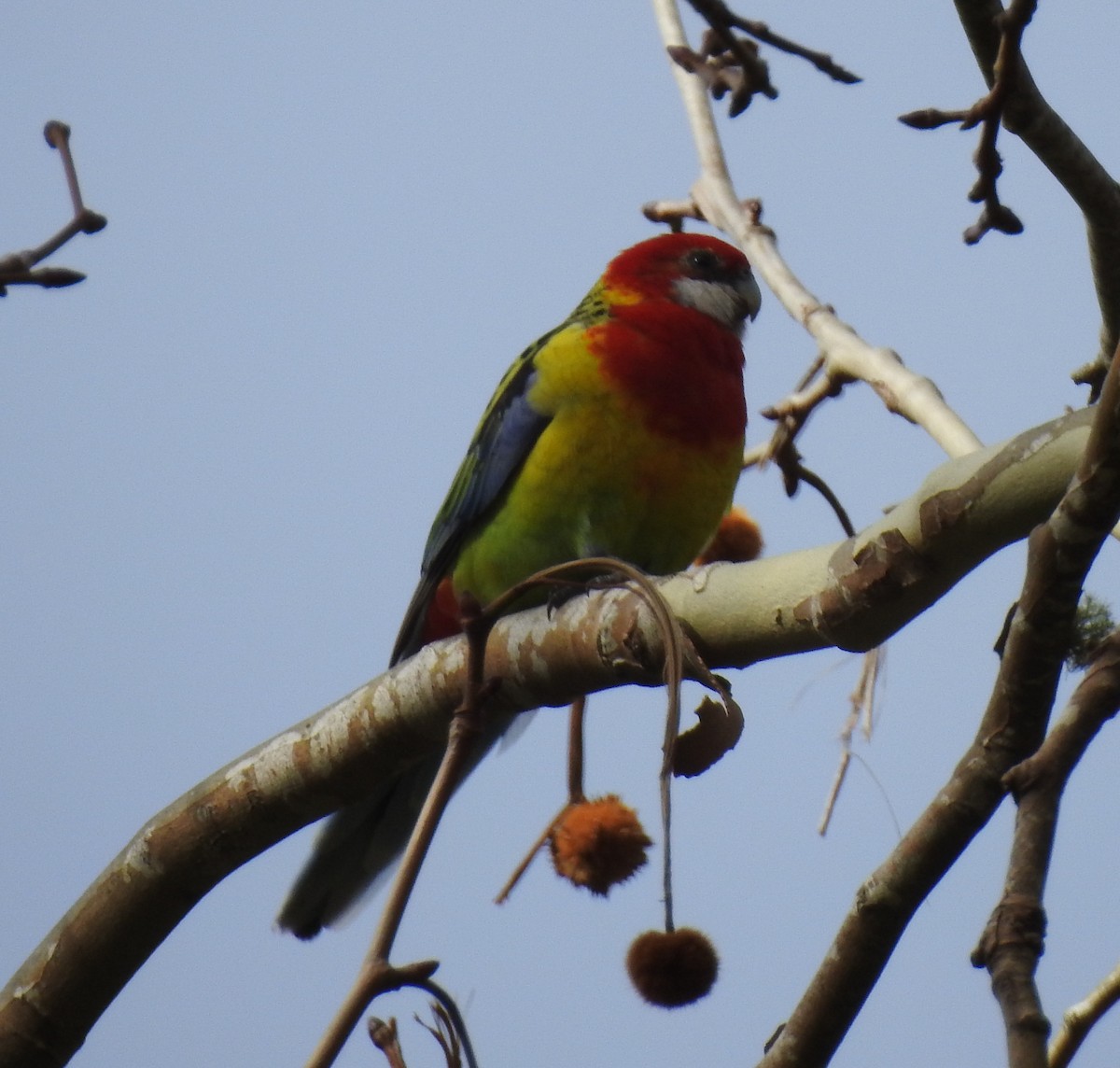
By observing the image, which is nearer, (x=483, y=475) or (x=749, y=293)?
(x=483, y=475)

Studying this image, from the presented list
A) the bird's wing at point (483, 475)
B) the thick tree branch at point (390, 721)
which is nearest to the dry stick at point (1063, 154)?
the thick tree branch at point (390, 721)

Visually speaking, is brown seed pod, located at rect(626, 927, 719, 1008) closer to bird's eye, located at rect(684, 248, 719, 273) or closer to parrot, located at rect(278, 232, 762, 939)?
parrot, located at rect(278, 232, 762, 939)

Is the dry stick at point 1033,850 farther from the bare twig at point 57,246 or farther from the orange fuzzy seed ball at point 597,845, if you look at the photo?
the bare twig at point 57,246

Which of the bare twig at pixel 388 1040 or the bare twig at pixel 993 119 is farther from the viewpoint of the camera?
the bare twig at pixel 993 119

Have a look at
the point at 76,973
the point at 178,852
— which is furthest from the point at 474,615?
the point at 76,973

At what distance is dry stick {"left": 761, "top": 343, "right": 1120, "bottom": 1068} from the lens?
152 cm

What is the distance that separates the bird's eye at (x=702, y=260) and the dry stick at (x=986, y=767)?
8.62 ft

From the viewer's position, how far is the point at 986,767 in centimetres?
172

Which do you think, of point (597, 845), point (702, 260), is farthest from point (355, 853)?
point (702, 260)

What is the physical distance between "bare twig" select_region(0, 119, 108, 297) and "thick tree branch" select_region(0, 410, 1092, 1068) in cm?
93

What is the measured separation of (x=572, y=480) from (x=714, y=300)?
3.18ft

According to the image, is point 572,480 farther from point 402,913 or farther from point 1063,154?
point 402,913

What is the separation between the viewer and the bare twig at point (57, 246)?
1.61m

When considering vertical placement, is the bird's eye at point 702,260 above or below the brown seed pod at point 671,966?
above
